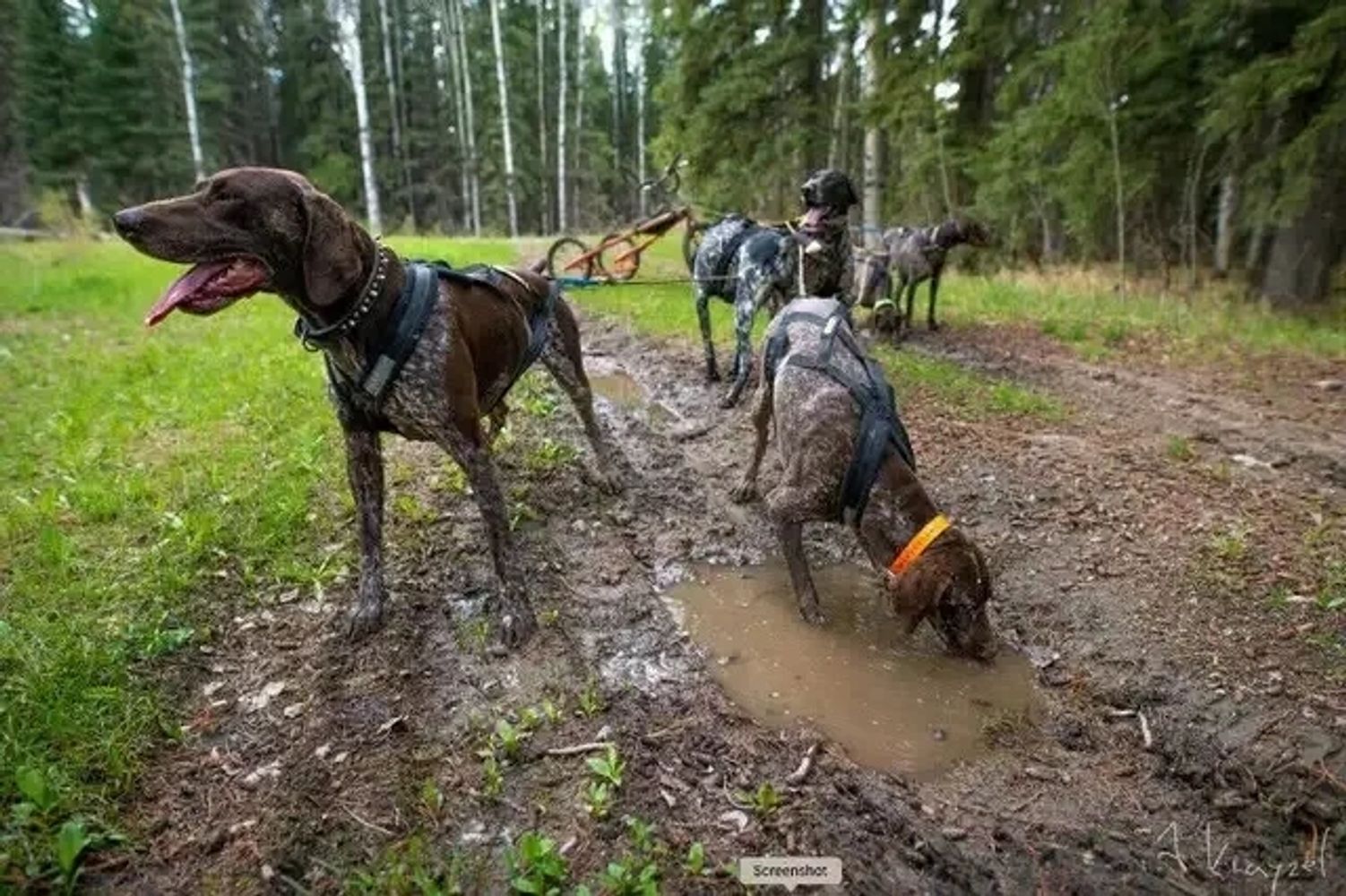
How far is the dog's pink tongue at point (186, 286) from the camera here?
297 centimetres

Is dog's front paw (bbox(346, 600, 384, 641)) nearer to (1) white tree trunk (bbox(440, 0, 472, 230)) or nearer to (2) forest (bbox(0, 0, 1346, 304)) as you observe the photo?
(2) forest (bbox(0, 0, 1346, 304))

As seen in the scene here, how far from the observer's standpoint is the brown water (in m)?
3.46

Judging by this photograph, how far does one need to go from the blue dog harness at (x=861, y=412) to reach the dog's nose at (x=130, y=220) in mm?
3108

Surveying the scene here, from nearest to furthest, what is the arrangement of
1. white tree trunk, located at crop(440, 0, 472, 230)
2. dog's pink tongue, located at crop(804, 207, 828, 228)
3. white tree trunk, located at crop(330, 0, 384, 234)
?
1. dog's pink tongue, located at crop(804, 207, 828, 228)
2. white tree trunk, located at crop(330, 0, 384, 234)
3. white tree trunk, located at crop(440, 0, 472, 230)

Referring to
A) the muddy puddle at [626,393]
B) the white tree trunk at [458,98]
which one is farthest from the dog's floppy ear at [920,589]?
the white tree trunk at [458,98]

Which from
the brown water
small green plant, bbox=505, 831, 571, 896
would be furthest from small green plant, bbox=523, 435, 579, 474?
small green plant, bbox=505, 831, 571, 896

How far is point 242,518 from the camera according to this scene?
4988 mm

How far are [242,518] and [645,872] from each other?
3683 mm

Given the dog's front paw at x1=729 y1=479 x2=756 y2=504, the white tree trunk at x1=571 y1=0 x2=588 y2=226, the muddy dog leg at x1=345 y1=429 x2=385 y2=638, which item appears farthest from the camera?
the white tree trunk at x1=571 y1=0 x2=588 y2=226

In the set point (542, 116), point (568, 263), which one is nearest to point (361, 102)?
point (542, 116)

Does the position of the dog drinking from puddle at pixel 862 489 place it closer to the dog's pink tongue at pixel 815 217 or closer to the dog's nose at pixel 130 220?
the dog's pink tongue at pixel 815 217

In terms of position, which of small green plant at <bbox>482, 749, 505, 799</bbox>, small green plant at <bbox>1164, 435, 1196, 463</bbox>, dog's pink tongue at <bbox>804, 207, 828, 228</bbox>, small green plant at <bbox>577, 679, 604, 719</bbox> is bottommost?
small green plant at <bbox>482, 749, 505, 799</bbox>

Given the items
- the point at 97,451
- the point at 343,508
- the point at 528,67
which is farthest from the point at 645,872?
the point at 528,67

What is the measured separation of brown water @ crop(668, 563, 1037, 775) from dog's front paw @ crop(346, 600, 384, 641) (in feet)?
5.08
